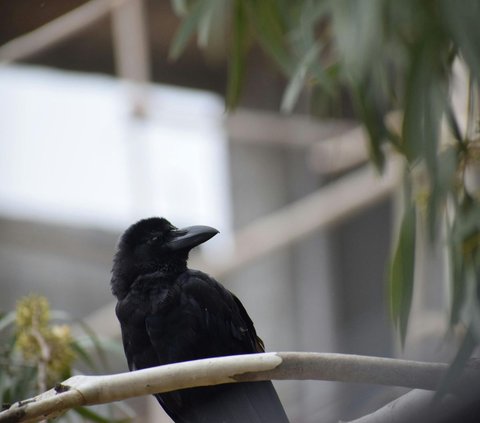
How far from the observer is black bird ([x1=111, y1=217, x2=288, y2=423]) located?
2.65 metres

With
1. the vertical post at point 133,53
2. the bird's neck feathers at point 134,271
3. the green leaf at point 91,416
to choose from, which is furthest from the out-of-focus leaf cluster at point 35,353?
the vertical post at point 133,53

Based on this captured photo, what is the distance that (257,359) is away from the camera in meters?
1.94

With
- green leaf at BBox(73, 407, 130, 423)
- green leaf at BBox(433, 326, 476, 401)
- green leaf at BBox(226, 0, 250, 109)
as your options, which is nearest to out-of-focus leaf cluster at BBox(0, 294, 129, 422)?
green leaf at BBox(73, 407, 130, 423)

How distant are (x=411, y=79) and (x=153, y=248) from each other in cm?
92

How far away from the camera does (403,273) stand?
240cm

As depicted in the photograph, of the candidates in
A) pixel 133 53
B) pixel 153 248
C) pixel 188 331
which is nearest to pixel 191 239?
pixel 153 248

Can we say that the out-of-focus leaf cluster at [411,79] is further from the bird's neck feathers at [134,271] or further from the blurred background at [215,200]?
the blurred background at [215,200]

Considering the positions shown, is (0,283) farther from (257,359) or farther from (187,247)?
(257,359)

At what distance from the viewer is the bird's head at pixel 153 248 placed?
2.87 m

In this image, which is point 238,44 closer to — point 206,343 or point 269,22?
point 269,22

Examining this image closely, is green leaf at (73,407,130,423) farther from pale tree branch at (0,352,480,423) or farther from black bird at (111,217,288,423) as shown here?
pale tree branch at (0,352,480,423)

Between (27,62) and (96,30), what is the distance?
1.83 feet

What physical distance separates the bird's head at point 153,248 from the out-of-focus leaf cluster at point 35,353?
0.19 m

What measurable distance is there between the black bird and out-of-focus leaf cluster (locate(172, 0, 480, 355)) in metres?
0.45
